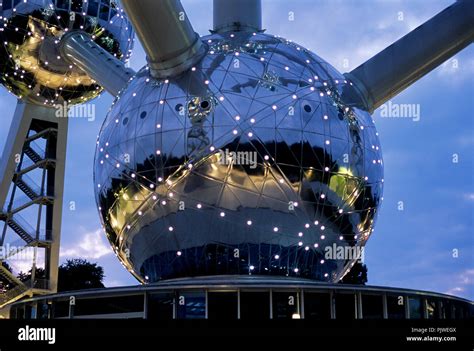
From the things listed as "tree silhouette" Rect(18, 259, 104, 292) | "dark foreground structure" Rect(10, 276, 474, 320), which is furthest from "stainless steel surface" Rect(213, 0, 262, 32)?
"tree silhouette" Rect(18, 259, 104, 292)

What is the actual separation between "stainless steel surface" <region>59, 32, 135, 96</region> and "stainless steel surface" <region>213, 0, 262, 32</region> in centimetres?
304

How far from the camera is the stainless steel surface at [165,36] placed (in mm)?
15688

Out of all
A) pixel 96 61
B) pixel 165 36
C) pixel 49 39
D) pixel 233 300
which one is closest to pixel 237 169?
pixel 233 300

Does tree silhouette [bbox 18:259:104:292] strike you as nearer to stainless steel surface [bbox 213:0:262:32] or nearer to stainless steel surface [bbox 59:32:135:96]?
stainless steel surface [bbox 59:32:135:96]

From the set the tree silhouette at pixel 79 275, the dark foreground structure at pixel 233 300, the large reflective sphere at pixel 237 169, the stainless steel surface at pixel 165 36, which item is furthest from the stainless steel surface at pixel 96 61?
the tree silhouette at pixel 79 275

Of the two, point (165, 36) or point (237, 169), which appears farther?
point (165, 36)

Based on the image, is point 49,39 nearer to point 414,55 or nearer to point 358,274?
point 414,55

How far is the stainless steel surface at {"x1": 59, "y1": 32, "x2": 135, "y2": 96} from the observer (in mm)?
21594

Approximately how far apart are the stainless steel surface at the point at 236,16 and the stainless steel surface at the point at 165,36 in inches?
76.2

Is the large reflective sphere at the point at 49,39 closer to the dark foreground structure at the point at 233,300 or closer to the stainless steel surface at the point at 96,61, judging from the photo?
the stainless steel surface at the point at 96,61

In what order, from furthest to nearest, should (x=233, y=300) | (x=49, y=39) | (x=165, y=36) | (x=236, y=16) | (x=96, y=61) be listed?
(x=49, y=39), (x=96, y=61), (x=236, y=16), (x=165, y=36), (x=233, y=300)

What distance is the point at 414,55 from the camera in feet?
60.8

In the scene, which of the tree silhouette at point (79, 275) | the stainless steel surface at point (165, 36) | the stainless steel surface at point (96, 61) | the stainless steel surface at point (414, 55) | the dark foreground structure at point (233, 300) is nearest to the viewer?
the dark foreground structure at point (233, 300)

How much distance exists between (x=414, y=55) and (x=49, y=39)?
1314cm
